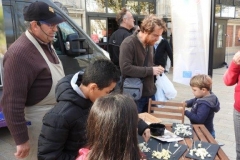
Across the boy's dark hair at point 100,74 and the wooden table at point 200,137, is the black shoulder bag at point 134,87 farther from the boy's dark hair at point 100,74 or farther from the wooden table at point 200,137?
the boy's dark hair at point 100,74

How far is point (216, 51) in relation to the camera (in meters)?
9.27

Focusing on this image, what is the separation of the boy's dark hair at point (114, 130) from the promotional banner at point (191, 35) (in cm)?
185

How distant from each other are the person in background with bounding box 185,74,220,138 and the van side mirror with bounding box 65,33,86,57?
204 cm

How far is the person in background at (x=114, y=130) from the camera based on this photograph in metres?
1.03

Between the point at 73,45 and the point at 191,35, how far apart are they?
1.98 m

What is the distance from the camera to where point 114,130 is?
40.4 inches

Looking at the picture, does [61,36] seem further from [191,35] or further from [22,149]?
[22,149]

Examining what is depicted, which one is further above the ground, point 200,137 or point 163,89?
point 163,89

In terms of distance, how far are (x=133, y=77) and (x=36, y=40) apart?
1.21 meters

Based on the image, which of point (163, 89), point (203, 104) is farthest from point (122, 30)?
point (203, 104)

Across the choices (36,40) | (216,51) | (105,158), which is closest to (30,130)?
(36,40)

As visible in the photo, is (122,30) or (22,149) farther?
(122,30)

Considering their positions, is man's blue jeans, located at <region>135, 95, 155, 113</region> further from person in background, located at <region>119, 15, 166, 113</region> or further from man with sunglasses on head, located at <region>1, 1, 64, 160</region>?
man with sunglasses on head, located at <region>1, 1, 64, 160</region>

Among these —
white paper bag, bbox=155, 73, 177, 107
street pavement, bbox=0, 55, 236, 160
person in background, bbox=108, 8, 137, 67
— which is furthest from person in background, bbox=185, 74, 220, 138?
person in background, bbox=108, 8, 137, 67
